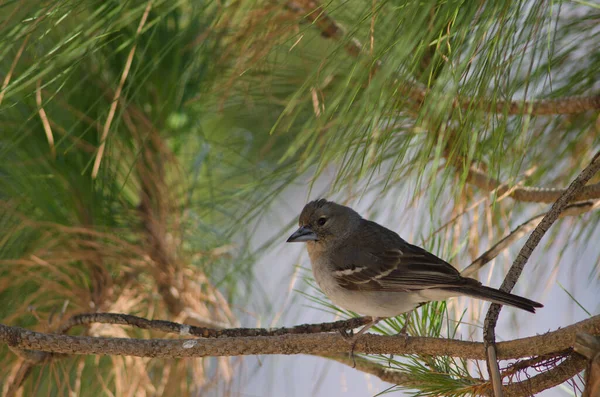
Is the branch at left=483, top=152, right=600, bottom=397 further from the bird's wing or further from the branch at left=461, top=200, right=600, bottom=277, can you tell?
the bird's wing

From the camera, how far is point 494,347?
1.36 metres

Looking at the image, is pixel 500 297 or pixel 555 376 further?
pixel 500 297

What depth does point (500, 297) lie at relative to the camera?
160 centimetres

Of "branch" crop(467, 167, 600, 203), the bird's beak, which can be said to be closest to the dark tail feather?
"branch" crop(467, 167, 600, 203)

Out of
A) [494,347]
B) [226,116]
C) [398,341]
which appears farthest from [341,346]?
[226,116]

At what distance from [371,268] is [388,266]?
63 mm

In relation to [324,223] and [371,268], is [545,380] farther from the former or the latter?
[324,223]

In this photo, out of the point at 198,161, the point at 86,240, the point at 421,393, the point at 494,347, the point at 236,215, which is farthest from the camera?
the point at 236,215

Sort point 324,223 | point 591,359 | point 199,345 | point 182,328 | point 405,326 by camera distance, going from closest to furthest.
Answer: point 591,359
point 199,345
point 182,328
point 405,326
point 324,223

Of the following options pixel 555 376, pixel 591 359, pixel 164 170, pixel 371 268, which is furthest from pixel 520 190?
pixel 164 170

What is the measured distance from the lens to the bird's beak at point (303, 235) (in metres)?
2.43

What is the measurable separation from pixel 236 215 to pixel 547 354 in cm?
173

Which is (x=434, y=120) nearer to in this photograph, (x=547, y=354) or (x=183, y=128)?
(x=547, y=354)

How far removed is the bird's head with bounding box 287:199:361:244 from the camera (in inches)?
98.4
